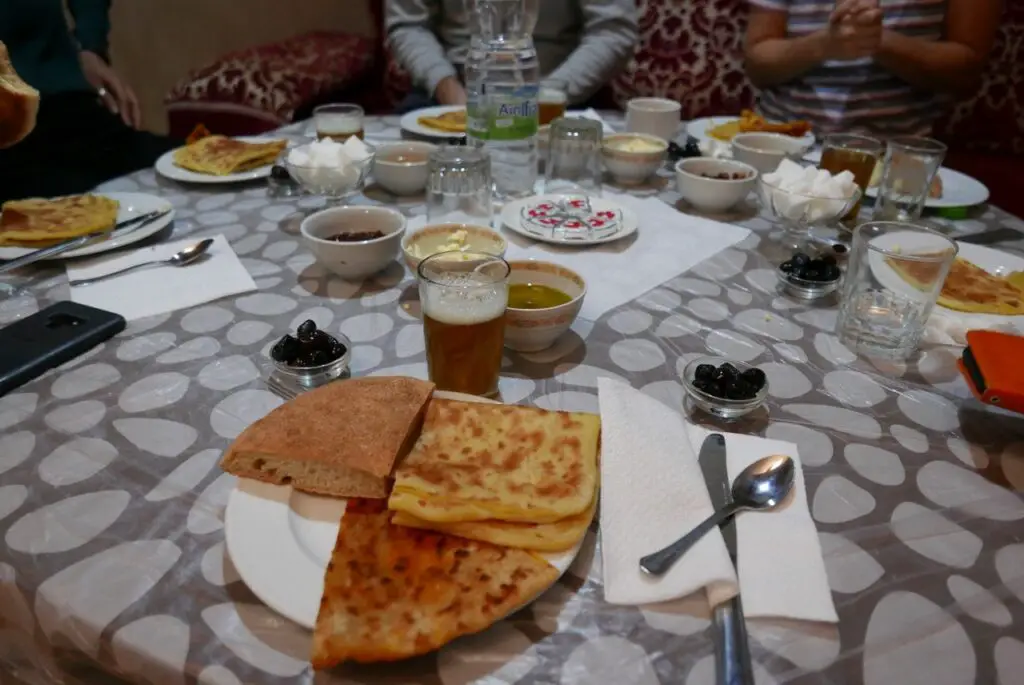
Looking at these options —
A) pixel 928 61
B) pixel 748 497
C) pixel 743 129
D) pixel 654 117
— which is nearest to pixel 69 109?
pixel 654 117

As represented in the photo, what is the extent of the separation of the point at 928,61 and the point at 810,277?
142 cm

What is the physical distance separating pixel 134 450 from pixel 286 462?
24 cm

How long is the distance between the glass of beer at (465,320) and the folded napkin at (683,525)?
167mm

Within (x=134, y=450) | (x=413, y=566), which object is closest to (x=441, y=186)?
(x=134, y=450)

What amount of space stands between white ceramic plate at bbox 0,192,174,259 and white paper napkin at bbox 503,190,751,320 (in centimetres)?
71

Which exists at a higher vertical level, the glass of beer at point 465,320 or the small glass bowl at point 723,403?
the glass of beer at point 465,320

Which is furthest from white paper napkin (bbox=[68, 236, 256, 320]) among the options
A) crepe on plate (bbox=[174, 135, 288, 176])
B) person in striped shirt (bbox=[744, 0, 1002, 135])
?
person in striped shirt (bbox=[744, 0, 1002, 135])

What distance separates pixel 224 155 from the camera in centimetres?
176

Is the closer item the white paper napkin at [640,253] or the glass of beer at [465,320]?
the glass of beer at [465,320]

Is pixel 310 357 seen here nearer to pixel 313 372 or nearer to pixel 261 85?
pixel 313 372

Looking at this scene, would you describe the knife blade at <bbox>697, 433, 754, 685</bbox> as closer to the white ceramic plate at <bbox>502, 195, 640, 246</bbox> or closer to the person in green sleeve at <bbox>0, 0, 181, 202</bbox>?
the white ceramic plate at <bbox>502, 195, 640, 246</bbox>

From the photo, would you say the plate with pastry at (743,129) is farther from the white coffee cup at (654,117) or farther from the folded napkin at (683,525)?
the folded napkin at (683,525)

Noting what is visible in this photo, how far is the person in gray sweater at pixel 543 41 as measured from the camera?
2.63 metres

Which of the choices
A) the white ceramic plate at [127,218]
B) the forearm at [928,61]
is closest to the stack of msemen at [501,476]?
the white ceramic plate at [127,218]
